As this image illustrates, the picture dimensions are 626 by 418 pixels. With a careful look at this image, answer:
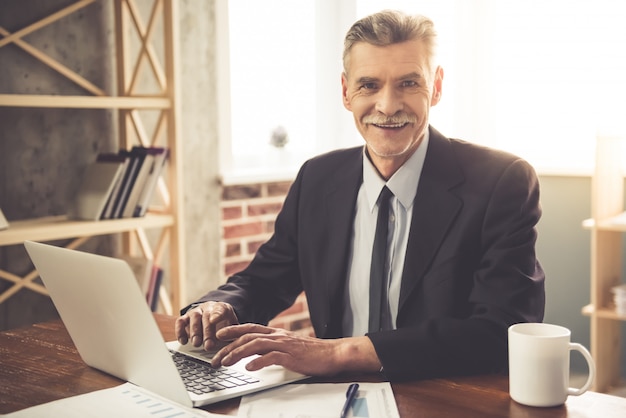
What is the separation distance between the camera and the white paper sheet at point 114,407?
1081mm

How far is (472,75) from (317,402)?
2.87 metres

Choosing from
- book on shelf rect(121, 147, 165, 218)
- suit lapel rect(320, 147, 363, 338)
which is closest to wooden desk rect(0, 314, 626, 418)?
suit lapel rect(320, 147, 363, 338)

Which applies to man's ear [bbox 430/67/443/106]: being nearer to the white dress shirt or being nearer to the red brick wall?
the white dress shirt

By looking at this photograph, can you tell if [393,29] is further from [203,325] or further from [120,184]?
[120,184]

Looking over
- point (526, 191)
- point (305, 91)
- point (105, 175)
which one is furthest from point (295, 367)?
point (305, 91)

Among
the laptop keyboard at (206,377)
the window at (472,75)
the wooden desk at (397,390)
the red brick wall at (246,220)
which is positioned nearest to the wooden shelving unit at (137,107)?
the red brick wall at (246,220)

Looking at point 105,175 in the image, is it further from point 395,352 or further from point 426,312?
point 395,352

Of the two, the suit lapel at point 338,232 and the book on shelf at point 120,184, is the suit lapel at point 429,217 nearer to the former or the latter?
the suit lapel at point 338,232

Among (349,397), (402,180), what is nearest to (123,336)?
(349,397)

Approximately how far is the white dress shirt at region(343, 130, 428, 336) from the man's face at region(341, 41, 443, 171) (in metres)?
0.05

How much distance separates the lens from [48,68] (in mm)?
2617

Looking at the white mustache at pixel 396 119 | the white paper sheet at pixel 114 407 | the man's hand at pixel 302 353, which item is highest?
the white mustache at pixel 396 119

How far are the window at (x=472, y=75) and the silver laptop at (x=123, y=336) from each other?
1.96m

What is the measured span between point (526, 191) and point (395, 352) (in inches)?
20.5
